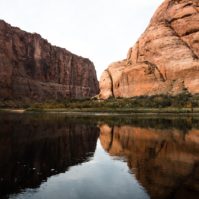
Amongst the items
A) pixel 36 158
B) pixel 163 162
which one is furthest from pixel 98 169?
pixel 36 158

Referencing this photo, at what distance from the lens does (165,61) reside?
110 meters

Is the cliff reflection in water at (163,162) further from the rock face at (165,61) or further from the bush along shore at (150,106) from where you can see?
the rock face at (165,61)

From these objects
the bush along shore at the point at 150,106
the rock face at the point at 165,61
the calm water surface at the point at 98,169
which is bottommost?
the calm water surface at the point at 98,169

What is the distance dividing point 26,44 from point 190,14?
9917cm

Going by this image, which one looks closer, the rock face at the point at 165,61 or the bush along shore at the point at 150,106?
the bush along shore at the point at 150,106

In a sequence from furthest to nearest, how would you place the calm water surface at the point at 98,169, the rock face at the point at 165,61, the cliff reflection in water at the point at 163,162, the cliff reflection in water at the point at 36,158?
the rock face at the point at 165,61 < the cliff reflection in water at the point at 36,158 < the cliff reflection in water at the point at 163,162 < the calm water surface at the point at 98,169

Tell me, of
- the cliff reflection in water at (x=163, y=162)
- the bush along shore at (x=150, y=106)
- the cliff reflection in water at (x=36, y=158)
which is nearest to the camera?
the cliff reflection in water at (x=163, y=162)

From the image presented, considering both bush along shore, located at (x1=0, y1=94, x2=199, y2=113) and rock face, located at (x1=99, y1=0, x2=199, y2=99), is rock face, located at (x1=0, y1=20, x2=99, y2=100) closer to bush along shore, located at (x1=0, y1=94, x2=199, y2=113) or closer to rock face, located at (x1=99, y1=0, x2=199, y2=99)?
rock face, located at (x1=99, y1=0, x2=199, y2=99)

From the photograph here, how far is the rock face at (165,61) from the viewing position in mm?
104688

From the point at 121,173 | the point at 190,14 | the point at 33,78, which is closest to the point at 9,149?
the point at 121,173

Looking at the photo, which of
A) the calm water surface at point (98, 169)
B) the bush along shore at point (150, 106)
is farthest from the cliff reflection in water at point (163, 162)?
the bush along shore at point (150, 106)

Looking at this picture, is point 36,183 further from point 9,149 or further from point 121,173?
point 9,149

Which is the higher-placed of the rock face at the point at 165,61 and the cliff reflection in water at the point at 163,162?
the rock face at the point at 165,61

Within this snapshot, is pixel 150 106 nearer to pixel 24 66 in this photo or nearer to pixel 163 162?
pixel 163 162
